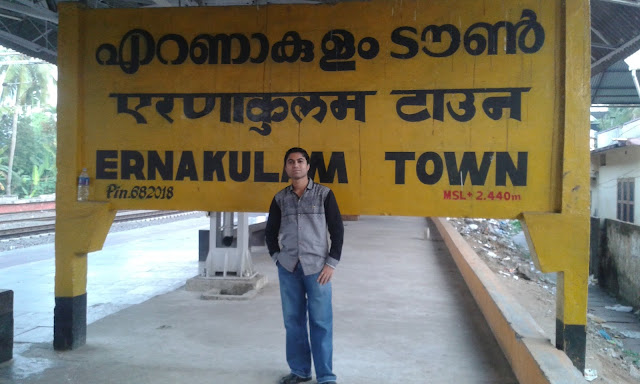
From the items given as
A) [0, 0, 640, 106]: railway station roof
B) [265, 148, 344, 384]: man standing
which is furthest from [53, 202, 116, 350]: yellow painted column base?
[0, 0, 640, 106]: railway station roof

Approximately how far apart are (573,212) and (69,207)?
4.12 metres

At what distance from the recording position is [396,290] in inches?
302

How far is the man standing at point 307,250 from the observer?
3.64 meters

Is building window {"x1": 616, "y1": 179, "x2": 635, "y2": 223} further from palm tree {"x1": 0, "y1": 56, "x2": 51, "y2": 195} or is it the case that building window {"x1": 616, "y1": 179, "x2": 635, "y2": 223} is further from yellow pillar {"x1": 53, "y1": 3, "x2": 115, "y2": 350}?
palm tree {"x1": 0, "y1": 56, "x2": 51, "y2": 195}

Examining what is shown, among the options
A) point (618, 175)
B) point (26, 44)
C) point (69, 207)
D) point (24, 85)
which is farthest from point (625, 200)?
point (24, 85)

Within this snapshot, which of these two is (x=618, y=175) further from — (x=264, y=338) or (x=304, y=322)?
(x=304, y=322)

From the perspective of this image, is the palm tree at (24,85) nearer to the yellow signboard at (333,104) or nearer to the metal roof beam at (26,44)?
the metal roof beam at (26,44)

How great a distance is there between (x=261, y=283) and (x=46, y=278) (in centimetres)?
416

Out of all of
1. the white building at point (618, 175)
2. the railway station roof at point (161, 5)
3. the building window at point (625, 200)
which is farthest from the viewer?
the building window at point (625, 200)

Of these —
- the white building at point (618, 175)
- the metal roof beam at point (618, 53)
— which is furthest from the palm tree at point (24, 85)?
the metal roof beam at point (618, 53)

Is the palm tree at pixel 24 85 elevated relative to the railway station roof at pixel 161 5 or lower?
elevated

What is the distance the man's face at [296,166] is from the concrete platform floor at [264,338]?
63.5 inches

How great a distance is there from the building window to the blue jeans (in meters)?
16.5

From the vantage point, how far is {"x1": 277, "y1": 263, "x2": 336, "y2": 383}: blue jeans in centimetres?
366
